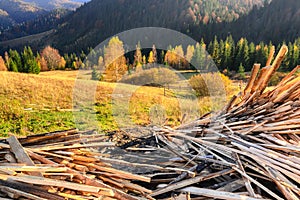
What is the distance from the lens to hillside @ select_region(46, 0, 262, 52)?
13688 cm

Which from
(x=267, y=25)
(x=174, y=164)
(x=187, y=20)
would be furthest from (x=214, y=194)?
(x=187, y=20)

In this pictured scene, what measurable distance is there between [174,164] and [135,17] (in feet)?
550

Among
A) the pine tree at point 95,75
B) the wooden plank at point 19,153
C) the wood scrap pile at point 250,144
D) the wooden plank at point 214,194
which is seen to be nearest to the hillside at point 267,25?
the pine tree at point 95,75

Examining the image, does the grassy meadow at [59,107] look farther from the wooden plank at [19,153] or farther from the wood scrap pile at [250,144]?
the wooden plank at [19,153]

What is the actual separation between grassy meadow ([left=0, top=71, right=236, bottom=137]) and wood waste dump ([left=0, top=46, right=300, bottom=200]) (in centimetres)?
839

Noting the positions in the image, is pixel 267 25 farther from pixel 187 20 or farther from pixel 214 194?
pixel 214 194

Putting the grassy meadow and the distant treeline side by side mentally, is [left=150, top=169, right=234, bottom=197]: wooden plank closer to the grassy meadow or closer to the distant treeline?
the grassy meadow

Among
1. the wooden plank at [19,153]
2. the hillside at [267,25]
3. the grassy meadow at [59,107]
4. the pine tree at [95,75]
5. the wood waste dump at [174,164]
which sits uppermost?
the hillside at [267,25]

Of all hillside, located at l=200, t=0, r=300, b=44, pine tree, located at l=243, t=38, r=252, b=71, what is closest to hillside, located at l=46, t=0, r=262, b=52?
hillside, located at l=200, t=0, r=300, b=44

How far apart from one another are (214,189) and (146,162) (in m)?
0.82

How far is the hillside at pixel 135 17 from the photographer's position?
5389 inches

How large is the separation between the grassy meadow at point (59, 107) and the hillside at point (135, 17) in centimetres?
9796

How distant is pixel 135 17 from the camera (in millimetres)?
161375

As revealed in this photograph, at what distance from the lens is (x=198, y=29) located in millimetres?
114875
